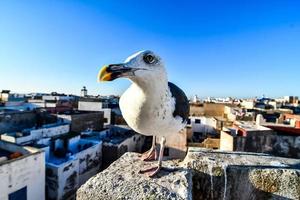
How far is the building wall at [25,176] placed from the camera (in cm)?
1041

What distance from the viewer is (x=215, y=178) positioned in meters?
2.90

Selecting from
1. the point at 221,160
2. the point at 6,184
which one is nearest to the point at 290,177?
the point at 221,160

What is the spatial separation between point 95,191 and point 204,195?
1.42m

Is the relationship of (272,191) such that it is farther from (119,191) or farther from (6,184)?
(6,184)

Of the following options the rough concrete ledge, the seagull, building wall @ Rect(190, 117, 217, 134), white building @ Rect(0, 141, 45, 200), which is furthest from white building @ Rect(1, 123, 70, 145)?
the seagull

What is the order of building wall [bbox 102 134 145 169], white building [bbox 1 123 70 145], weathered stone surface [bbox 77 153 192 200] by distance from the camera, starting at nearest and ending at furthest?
1. weathered stone surface [bbox 77 153 192 200]
2. white building [bbox 1 123 70 145]
3. building wall [bbox 102 134 145 169]

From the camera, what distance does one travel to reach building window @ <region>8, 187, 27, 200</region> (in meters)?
10.8

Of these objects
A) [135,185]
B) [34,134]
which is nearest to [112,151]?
[34,134]

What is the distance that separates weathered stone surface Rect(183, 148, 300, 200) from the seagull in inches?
28.8

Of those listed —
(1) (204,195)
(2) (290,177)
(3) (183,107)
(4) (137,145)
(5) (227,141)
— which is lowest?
(4) (137,145)

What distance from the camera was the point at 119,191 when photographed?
2201mm

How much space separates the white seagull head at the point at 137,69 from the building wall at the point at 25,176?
34.9 feet

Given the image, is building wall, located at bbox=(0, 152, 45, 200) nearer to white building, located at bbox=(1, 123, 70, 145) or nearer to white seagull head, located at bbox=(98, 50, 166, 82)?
white building, located at bbox=(1, 123, 70, 145)

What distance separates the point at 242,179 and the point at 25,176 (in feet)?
37.8
